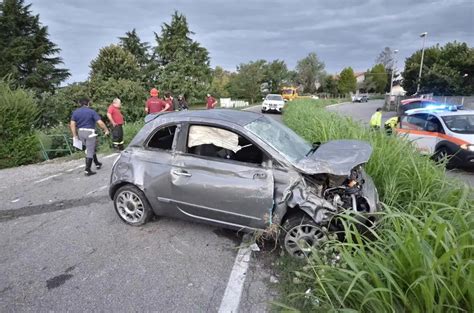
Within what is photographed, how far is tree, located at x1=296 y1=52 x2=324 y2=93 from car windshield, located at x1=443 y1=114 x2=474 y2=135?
6955 centimetres

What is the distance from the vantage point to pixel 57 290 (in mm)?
2709

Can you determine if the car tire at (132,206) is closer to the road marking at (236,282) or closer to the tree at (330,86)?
the road marking at (236,282)

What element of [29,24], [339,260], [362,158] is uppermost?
[29,24]

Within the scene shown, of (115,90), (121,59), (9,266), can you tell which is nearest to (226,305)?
(9,266)

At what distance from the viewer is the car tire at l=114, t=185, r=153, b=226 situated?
3809mm

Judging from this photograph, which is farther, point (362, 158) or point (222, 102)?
point (222, 102)

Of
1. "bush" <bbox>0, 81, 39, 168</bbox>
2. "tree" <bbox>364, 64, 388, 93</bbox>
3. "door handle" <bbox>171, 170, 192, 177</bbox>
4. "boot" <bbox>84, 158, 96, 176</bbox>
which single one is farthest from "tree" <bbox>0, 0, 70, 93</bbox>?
"tree" <bbox>364, 64, 388, 93</bbox>

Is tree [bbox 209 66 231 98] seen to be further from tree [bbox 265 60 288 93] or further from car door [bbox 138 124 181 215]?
car door [bbox 138 124 181 215]

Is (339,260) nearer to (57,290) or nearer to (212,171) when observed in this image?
(212,171)

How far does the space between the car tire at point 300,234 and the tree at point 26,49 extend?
126ft

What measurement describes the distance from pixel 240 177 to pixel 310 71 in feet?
246

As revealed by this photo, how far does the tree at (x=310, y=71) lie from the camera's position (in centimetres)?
7269

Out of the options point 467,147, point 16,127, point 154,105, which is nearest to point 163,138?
point 154,105

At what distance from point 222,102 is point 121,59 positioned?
40.6 ft
